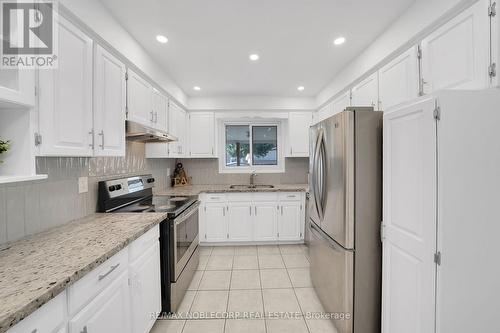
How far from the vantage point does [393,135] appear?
55.2 inches

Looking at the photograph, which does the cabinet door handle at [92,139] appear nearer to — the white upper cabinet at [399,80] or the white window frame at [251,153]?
the white upper cabinet at [399,80]

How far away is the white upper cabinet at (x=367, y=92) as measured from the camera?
212 centimetres

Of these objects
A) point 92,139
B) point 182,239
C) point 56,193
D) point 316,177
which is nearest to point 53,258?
point 56,193

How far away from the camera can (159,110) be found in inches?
105

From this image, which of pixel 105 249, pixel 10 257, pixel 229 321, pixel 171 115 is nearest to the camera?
pixel 10 257

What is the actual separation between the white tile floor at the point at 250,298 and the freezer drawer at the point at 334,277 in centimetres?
18

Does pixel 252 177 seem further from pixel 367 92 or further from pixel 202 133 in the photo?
pixel 367 92

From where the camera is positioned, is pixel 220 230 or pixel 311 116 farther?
pixel 311 116

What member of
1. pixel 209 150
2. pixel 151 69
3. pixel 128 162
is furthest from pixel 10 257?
pixel 209 150

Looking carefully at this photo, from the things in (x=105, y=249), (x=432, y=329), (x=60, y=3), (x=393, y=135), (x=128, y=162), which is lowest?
(x=432, y=329)

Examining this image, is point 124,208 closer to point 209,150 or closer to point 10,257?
point 10,257

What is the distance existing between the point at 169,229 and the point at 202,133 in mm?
2249

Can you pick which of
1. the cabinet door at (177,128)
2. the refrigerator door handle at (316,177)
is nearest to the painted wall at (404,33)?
the refrigerator door handle at (316,177)

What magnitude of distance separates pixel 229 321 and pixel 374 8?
276 centimetres
